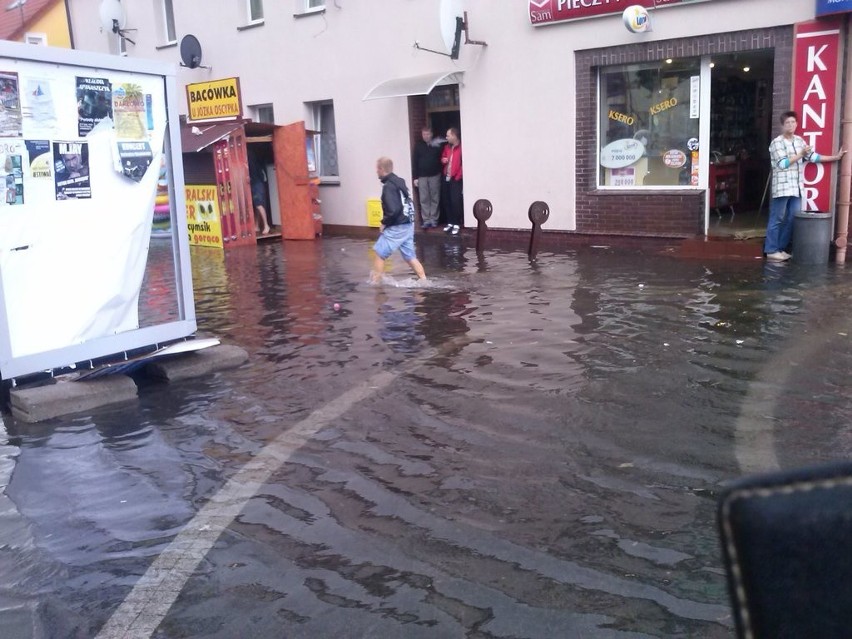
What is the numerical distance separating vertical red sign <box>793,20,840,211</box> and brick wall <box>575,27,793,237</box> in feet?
0.80

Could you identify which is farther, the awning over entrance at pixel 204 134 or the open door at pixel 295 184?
the open door at pixel 295 184

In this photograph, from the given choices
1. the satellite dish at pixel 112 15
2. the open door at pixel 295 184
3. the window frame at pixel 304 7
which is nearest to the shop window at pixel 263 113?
the window frame at pixel 304 7

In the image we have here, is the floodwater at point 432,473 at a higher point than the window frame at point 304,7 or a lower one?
lower

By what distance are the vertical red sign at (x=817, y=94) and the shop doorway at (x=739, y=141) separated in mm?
1739

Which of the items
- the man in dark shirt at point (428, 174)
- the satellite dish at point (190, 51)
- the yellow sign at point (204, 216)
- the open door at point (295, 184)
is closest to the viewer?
the man in dark shirt at point (428, 174)

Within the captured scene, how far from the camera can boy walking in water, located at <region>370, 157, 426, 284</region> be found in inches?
428

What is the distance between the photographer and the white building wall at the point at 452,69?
45.5ft

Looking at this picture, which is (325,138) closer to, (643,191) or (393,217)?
(643,191)

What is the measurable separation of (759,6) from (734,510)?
40.2 feet

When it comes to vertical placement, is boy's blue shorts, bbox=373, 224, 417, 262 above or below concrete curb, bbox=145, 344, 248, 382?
above

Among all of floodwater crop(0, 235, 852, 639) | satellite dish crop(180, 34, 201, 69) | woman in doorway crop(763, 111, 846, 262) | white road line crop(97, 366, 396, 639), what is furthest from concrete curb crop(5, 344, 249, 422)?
satellite dish crop(180, 34, 201, 69)

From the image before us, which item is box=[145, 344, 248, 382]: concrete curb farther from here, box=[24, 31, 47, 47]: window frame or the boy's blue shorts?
box=[24, 31, 47, 47]: window frame

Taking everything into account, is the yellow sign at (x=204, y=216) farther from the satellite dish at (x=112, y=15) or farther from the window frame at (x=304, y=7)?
the satellite dish at (x=112, y=15)

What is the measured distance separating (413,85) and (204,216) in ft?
15.5
